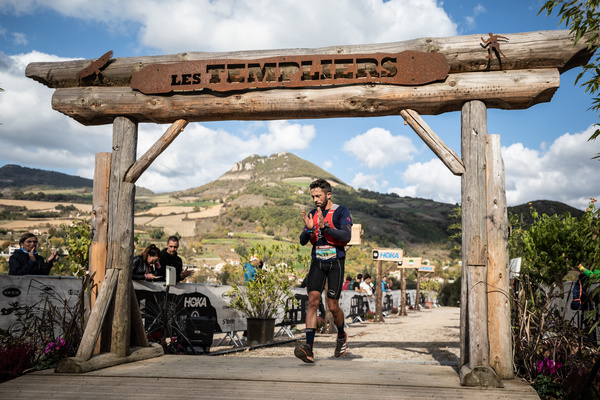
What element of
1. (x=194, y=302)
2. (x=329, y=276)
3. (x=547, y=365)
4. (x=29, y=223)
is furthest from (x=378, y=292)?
(x=29, y=223)

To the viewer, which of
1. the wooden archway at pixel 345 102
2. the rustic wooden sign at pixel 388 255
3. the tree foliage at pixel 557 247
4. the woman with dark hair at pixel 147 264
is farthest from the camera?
the rustic wooden sign at pixel 388 255

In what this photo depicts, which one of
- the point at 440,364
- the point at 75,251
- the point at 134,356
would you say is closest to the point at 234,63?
the point at 134,356

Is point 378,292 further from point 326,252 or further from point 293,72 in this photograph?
point 293,72

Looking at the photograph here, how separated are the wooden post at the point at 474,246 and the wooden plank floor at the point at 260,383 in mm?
287

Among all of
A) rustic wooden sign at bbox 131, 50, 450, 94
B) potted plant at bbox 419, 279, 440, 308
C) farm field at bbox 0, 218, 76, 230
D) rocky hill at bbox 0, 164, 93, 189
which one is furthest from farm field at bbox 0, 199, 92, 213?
rustic wooden sign at bbox 131, 50, 450, 94

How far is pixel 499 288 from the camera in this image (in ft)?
15.4

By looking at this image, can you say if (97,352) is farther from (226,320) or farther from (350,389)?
(226,320)

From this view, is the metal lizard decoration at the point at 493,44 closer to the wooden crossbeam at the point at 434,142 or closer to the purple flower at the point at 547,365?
the wooden crossbeam at the point at 434,142

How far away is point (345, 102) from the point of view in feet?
17.6

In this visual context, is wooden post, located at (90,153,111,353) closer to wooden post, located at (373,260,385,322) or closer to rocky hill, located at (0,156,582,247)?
wooden post, located at (373,260,385,322)

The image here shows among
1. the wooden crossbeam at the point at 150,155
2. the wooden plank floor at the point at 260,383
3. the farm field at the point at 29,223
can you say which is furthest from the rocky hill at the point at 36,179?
the wooden plank floor at the point at 260,383

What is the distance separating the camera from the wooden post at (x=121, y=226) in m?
5.36

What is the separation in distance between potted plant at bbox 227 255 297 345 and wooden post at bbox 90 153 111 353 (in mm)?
3345

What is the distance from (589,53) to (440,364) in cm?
360
